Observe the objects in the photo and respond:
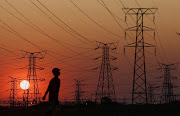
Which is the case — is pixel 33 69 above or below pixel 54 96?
above

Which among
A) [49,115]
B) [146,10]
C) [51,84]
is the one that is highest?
[146,10]

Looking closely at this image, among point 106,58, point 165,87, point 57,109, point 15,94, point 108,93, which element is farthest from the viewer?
point 15,94

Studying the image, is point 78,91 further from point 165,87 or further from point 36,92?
point 36,92

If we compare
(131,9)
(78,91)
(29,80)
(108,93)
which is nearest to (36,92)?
(29,80)

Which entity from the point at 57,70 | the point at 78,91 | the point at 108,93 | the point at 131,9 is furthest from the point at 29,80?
the point at 57,70

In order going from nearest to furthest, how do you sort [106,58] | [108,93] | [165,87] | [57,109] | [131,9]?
[57,109], [131,9], [108,93], [106,58], [165,87]

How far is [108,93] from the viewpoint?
214 feet

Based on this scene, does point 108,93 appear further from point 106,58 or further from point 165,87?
point 165,87

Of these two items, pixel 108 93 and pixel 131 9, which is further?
pixel 108 93

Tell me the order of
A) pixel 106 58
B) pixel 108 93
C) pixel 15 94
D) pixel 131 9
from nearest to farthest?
pixel 131 9
pixel 108 93
pixel 106 58
pixel 15 94

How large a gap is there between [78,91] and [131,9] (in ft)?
188

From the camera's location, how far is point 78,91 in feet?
337

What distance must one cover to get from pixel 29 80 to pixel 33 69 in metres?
2.91

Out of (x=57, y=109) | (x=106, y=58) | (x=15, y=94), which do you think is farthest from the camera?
(x=15, y=94)
